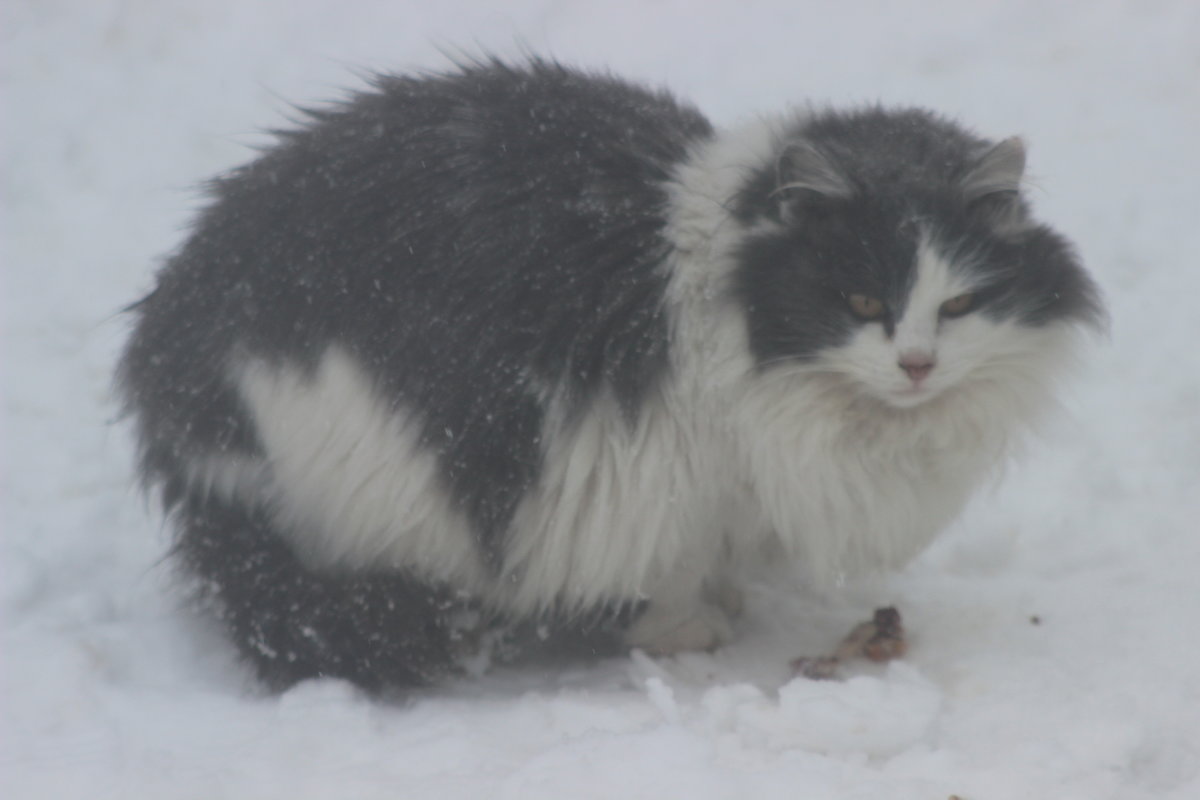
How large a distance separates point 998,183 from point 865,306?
35 cm

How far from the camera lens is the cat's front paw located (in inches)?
113

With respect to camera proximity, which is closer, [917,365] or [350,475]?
[917,365]

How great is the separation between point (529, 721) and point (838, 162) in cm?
120

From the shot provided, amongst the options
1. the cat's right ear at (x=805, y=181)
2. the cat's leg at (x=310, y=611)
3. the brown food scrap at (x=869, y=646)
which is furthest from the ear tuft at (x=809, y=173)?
the cat's leg at (x=310, y=611)

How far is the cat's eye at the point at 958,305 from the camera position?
241 cm

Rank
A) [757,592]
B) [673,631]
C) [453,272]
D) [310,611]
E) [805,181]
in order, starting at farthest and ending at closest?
[757,592], [673,631], [310,611], [453,272], [805,181]

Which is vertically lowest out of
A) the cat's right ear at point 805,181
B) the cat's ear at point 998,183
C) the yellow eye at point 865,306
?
the yellow eye at point 865,306

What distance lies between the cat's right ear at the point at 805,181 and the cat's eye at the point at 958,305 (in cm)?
27

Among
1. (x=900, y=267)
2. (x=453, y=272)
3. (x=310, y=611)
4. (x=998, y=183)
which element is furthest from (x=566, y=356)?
(x=998, y=183)

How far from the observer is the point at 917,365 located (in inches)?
92.8

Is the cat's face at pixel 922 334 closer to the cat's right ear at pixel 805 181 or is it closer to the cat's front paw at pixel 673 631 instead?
the cat's right ear at pixel 805 181

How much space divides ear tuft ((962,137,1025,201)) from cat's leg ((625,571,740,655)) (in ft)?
3.18

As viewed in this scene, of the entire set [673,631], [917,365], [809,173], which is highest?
[809,173]

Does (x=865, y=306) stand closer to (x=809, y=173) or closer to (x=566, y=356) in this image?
(x=809, y=173)
